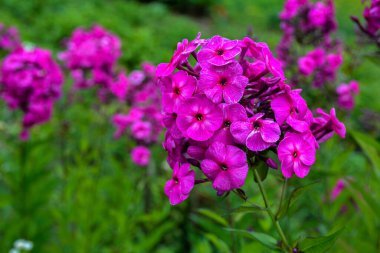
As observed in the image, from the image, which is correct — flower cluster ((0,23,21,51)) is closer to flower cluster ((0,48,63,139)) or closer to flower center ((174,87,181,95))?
flower cluster ((0,48,63,139))

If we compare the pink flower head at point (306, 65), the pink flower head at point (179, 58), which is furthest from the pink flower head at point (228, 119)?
the pink flower head at point (306, 65)

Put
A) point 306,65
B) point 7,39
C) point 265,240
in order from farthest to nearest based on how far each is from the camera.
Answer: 1. point 7,39
2. point 306,65
3. point 265,240

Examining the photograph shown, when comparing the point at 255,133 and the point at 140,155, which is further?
the point at 140,155

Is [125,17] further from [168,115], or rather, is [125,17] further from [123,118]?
[168,115]

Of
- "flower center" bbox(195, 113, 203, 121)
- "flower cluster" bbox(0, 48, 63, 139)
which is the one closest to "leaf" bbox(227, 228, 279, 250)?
"flower center" bbox(195, 113, 203, 121)

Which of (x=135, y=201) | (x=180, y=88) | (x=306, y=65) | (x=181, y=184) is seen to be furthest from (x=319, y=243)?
(x=135, y=201)

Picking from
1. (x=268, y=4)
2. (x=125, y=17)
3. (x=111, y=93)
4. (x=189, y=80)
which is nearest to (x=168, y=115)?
(x=189, y=80)

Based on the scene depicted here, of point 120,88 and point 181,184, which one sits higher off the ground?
point 181,184

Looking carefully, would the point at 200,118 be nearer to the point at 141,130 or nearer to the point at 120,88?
the point at 141,130
